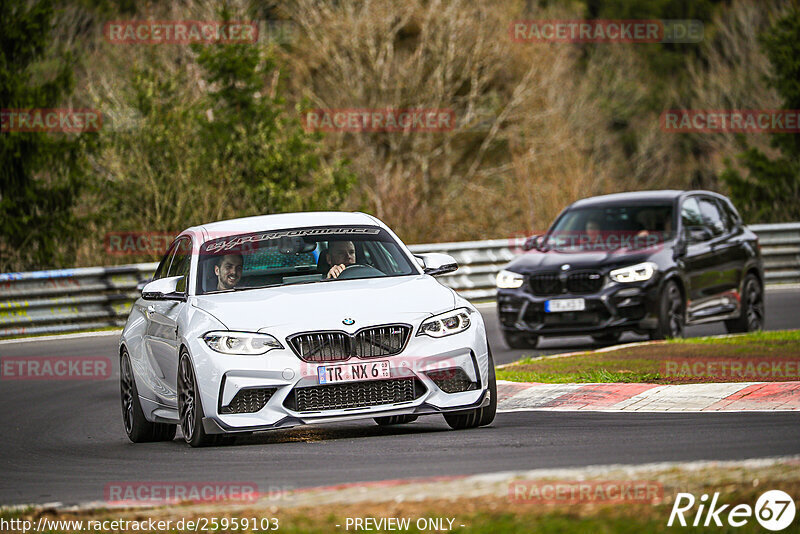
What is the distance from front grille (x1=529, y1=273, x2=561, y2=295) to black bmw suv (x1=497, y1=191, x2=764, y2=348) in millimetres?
12

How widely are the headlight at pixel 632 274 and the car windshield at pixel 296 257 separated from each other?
6368mm

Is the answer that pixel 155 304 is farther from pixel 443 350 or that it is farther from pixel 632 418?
pixel 632 418

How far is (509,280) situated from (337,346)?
8.46 meters

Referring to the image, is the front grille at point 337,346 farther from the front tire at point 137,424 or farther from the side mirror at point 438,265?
the front tire at point 137,424

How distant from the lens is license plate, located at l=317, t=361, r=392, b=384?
31.4 ft

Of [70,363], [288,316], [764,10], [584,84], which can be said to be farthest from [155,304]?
[764,10]

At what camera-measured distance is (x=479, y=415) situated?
10.2m

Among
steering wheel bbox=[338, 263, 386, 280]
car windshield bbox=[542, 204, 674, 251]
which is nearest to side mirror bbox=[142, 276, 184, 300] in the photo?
steering wheel bbox=[338, 263, 386, 280]

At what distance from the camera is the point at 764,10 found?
64812 millimetres

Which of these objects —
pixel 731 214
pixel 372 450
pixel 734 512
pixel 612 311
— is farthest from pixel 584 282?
→ pixel 734 512

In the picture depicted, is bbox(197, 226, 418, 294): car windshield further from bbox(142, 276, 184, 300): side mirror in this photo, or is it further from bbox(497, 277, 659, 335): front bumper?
bbox(497, 277, 659, 335): front bumper

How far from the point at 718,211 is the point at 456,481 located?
42.3 ft

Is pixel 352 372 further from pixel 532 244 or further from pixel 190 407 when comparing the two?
pixel 532 244

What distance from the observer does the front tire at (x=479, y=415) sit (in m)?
10.2
